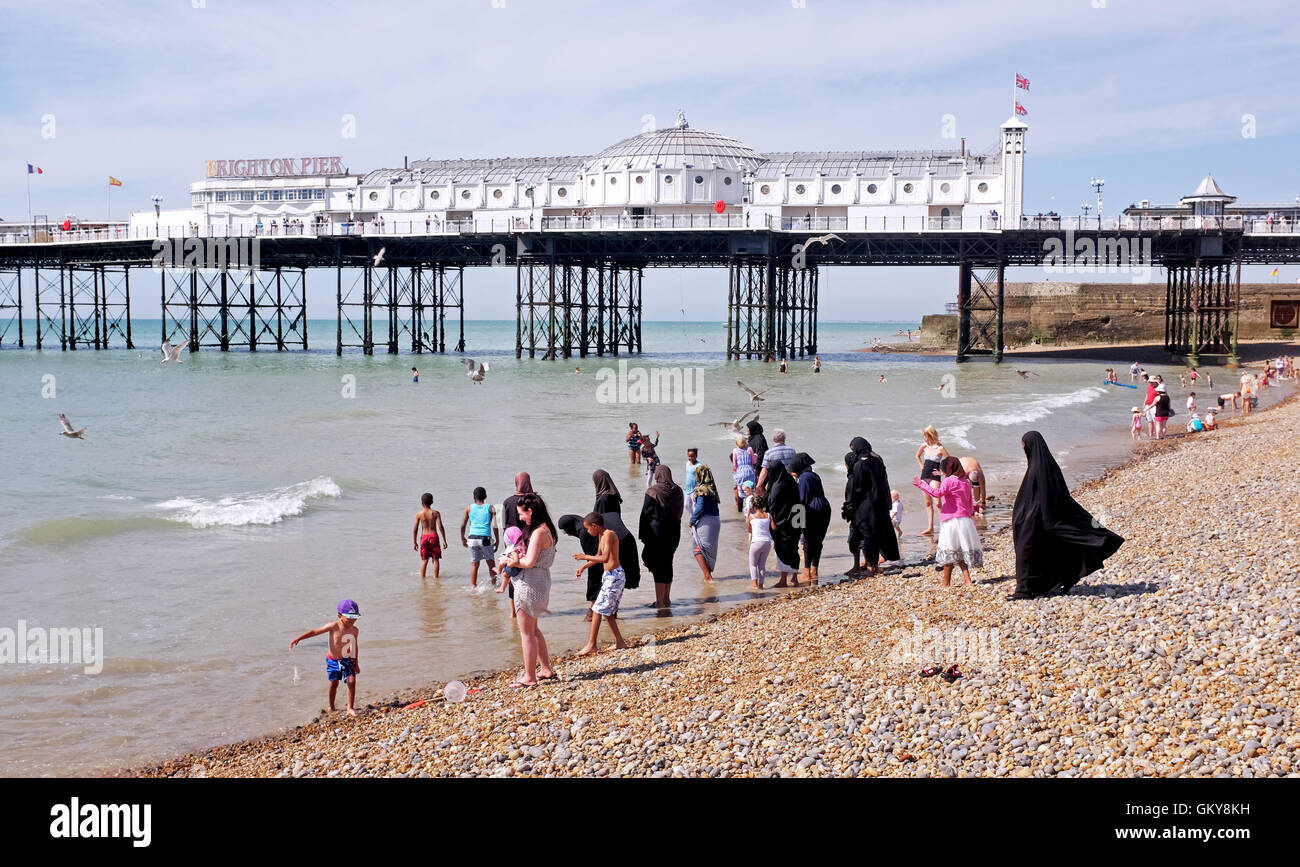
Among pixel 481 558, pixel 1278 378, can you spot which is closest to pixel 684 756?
pixel 481 558

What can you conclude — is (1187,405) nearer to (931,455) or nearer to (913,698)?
(931,455)

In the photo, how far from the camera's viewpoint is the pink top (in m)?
9.40

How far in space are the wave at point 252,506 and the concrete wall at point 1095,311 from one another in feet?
214

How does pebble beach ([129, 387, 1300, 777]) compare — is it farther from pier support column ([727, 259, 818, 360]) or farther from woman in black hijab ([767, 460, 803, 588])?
pier support column ([727, 259, 818, 360])

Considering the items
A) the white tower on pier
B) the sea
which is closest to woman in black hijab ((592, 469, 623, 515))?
the sea

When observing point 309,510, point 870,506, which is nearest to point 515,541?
point 870,506

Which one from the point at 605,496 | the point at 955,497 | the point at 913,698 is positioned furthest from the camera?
the point at 955,497

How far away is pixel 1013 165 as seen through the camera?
55875mm

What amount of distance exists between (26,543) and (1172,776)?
14.1 metres

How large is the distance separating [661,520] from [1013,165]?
51.3 meters

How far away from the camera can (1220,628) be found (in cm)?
697

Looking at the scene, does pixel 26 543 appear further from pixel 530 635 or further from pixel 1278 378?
pixel 1278 378

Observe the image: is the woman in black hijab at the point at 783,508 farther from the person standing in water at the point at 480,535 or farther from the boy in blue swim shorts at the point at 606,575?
the person standing in water at the point at 480,535
